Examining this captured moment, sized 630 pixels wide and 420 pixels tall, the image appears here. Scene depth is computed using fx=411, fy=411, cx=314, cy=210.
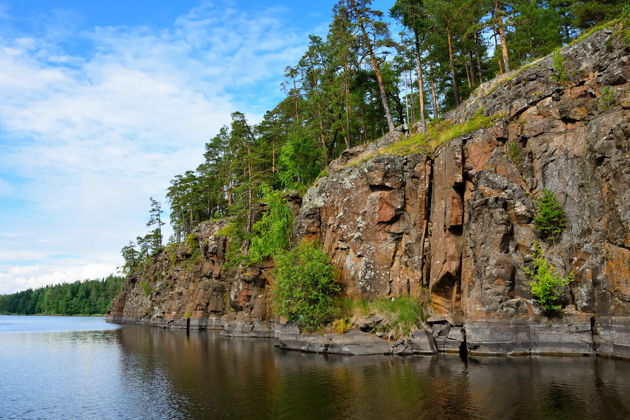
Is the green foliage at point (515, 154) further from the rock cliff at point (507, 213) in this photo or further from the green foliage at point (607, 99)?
the green foliage at point (607, 99)

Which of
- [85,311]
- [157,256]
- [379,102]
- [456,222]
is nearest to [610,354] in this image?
[456,222]

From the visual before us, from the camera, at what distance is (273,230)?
5388cm

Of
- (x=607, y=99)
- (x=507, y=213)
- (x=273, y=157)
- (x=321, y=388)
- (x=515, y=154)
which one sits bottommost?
(x=321, y=388)

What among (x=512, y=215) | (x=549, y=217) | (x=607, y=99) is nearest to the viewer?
(x=607, y=99)

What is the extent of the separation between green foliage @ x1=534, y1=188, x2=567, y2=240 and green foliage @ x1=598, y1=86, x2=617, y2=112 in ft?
23.4

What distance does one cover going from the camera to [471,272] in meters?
32.9

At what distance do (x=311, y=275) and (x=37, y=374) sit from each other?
76.3 ft

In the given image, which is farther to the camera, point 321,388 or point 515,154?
point 515,154

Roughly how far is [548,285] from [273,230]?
109ft

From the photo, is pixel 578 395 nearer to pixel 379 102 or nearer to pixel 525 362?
pixel 525 362

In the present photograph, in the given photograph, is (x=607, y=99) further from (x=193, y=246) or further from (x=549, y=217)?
(x=193, y=246)

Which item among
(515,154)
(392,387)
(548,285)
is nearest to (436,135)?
(515,154)

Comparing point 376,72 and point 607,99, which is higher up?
point 376,72

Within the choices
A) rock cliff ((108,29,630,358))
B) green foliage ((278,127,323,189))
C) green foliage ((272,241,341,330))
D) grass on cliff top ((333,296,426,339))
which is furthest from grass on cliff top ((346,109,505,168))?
grass on cliff top ((333,296,426,339))
